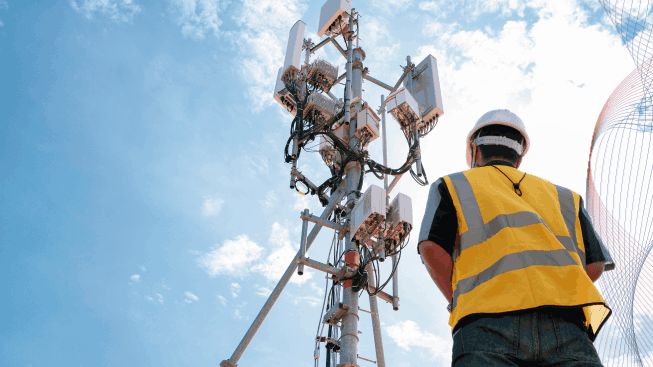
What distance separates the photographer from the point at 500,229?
180 cm

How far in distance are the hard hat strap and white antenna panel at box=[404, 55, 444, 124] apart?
9.57 meters

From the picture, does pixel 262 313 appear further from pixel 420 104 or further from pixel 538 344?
pixel 538 344

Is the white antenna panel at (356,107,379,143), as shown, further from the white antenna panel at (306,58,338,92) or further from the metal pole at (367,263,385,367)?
the metal pole at (367,263,385,367)

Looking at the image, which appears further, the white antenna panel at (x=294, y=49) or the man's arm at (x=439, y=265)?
the white antenna panel at (x=294, y=49)

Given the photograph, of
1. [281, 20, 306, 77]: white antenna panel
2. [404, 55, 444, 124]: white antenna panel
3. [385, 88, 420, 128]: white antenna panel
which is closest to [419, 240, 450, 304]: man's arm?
[385, 88, 420, 128]: white antenna panel

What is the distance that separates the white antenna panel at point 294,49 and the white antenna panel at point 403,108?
2341mm

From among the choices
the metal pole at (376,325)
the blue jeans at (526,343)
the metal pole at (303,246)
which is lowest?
the blue jeans at (526,343)

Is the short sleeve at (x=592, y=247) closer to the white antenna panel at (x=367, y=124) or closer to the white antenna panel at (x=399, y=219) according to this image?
the white antenna panel at (x=399, y=219)

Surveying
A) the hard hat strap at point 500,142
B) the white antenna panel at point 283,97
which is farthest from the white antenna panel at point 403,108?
the hard hat strap at point 500,142

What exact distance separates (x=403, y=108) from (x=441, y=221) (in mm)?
9477

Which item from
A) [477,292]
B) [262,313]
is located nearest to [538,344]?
[477,292]

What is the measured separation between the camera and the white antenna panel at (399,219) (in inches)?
339

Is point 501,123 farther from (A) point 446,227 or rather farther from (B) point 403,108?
(B) point 403,108

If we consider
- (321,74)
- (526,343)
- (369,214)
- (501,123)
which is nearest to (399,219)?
(369,214)
